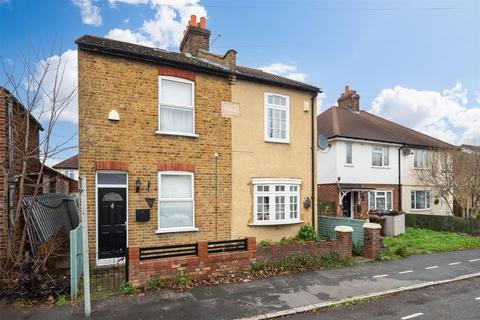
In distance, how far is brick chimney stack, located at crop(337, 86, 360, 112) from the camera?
23.4 m

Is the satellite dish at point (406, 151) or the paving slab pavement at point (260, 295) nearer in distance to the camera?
the paving slab pavement at point (260, 295)

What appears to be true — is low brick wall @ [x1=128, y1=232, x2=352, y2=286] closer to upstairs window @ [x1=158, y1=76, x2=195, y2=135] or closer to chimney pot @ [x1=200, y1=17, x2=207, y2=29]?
upstairs window @ [x1=158, y1=76, x2=195, y2=135]

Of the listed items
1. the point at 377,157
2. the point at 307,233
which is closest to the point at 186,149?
the point at 307,233

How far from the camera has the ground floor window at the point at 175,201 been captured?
882 cm

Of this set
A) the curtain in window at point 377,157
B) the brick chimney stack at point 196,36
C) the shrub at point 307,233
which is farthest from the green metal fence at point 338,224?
the brick chimney stack at point 196,36

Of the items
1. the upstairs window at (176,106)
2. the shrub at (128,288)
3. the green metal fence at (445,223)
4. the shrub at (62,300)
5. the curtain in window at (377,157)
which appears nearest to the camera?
the shrub at (62,300)

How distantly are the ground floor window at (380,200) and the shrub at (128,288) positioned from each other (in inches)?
618

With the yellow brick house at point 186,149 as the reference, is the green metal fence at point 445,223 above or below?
below

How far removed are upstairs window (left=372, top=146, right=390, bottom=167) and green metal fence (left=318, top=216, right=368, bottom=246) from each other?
7.97 meters

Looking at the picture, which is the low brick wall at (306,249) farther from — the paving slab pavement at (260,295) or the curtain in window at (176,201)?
the curtain in window at (176,201)

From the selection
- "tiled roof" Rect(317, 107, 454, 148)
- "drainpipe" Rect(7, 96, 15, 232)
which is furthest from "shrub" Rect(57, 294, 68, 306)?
"tiled roof" Rect(317, 107, 454, 148)

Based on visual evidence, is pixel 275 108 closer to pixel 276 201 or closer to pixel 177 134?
pixel 276 201

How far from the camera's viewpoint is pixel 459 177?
55.3 ft

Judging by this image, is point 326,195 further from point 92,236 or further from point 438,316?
point 92,236
